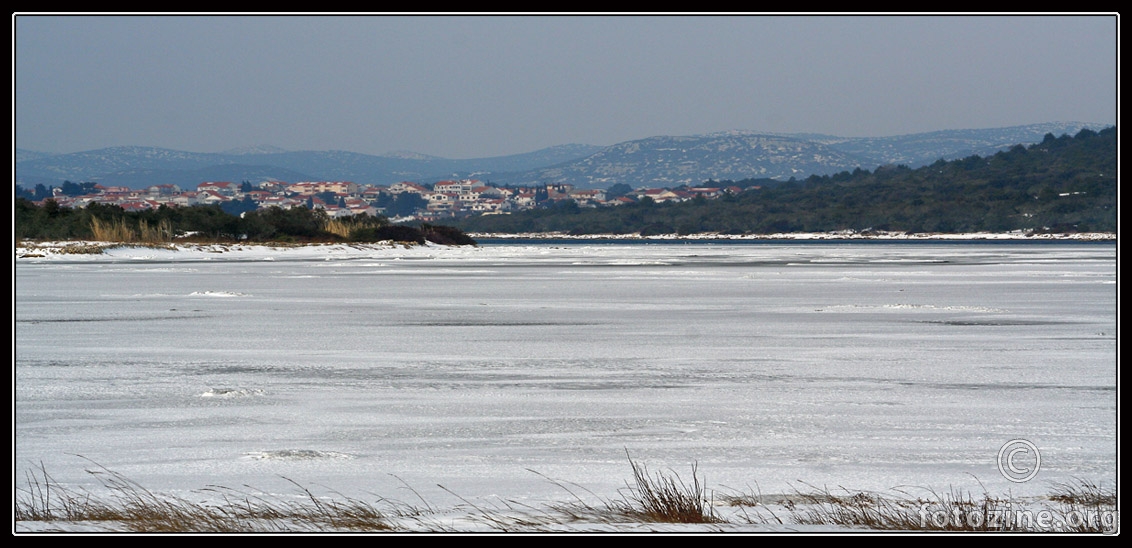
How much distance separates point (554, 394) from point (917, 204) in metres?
118

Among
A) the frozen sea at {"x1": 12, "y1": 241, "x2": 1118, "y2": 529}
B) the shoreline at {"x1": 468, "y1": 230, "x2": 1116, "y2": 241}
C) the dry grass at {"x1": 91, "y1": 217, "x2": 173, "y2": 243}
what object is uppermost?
the frozen sea at {"x1": 12, "y1": 241, "x2": 1118, "y2": 529}

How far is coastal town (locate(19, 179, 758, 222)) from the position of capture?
144 m

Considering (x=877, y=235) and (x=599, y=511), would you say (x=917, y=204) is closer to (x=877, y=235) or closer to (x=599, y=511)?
(x=877, y=235)

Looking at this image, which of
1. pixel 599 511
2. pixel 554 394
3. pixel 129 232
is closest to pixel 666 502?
pixel 599 511

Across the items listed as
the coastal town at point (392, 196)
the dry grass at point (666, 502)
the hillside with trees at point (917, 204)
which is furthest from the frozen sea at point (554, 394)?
the coastal town at point (392, 196)

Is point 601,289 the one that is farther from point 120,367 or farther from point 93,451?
point 93,451

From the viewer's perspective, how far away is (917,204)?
397ft

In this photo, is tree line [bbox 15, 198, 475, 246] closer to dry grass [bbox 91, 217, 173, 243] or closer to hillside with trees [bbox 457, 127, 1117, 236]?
dry grass [bbox 91, 217, 173, 243]

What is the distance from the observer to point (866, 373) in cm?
934

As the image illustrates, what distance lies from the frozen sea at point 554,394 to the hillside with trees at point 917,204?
9150 cm

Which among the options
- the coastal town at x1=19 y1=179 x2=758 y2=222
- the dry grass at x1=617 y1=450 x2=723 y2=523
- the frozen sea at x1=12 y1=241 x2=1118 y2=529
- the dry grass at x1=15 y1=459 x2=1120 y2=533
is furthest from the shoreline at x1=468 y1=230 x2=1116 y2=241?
the dry grass at x1=617 y1=450 x2=723 y2=523

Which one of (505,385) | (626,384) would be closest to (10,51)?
(505,385)
